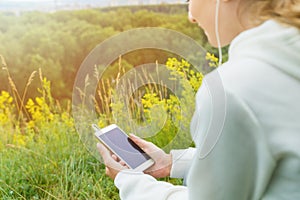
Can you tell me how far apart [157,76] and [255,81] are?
543 mm

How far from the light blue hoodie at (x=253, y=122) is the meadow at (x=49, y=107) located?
83 cm

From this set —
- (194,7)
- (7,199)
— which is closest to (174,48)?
(194,7)

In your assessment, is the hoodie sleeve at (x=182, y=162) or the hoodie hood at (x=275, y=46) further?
the hoodie sleeve at (x=182, y=162)

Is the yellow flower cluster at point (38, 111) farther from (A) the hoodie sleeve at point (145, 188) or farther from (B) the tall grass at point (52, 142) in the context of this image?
(A) the hoodie sleeve at point (145, 188)

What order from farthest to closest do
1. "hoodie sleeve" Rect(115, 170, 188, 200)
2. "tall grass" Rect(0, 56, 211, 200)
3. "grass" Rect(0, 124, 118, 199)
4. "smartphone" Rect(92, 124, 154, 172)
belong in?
"grass" Rect(0, 124, 118, 199) → "tall grass" Rect(0, 56, 211, 200) → "smartphone" Rect(92, 124, 154, 172) → "hoodie sleeve" Rect(115, 170, 188, 200)

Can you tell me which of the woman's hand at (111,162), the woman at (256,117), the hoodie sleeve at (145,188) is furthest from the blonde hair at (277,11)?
the woman's hand at (111,162)

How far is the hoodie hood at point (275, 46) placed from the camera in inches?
21.4

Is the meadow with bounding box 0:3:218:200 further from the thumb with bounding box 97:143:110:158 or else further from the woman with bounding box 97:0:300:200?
the woman with bounding box 97:0:300:200

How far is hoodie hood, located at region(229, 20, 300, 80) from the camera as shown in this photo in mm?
544

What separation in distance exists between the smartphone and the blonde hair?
350 mm

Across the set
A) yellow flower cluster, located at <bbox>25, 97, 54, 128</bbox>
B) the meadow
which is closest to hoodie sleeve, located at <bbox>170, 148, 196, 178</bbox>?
the meadow

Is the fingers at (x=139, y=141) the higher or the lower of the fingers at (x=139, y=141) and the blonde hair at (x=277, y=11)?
the lower

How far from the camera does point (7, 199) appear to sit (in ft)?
4.60

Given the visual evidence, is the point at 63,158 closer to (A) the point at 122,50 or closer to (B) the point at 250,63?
(A) the point at 122,50
